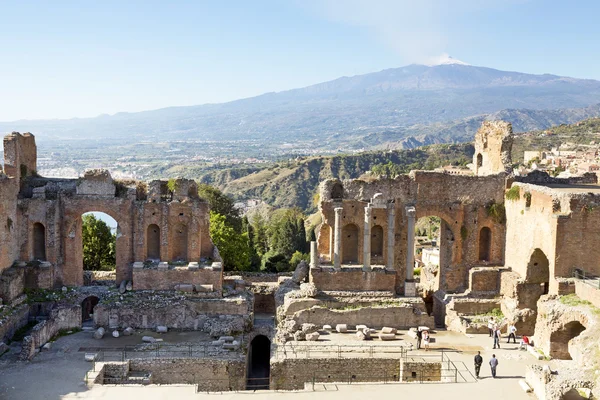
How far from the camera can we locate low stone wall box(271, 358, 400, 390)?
25.1 m

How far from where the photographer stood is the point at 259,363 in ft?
97.6

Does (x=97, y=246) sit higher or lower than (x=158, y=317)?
higher

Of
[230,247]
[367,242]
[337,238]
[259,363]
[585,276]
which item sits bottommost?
[259,363]

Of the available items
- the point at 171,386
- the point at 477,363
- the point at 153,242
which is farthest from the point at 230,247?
the point at 477,363

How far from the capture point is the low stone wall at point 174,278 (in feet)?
99.3

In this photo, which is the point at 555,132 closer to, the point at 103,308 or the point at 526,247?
the point at 526,247

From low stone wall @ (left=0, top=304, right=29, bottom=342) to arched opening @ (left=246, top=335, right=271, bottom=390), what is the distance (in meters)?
10.1

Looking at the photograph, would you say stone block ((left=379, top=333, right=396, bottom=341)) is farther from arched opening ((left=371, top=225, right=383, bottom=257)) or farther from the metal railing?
the metal railing

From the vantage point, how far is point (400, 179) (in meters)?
31.9

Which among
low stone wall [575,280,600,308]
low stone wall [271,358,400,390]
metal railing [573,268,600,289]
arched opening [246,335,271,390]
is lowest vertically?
arched opening [246,335,271,390]

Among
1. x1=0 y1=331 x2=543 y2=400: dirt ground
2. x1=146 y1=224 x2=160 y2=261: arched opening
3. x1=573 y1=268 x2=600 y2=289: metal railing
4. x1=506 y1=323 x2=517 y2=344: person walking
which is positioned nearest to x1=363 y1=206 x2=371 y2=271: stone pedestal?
x1=0 y1=331 x2=543 y2=400: dirt ground

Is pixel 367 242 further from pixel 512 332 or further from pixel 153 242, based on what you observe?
pixel 153 242

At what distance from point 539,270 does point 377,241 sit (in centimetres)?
806

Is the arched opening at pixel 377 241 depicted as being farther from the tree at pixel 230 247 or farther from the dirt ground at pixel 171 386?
the tree at pixel 230 247
